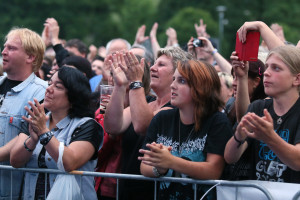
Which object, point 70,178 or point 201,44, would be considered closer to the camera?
point 70,178

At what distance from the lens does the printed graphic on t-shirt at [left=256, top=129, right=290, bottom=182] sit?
3.89 m

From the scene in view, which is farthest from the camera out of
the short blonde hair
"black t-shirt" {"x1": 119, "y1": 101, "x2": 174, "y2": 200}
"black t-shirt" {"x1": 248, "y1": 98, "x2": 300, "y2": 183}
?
the short blonde hair

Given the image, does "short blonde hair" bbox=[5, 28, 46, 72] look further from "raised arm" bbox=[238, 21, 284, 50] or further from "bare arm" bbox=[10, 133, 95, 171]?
"raised arm" bbox=[238, 21, 284, 50]

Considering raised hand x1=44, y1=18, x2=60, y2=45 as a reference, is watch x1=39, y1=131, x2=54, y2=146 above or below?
below

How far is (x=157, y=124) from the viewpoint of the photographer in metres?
4.39

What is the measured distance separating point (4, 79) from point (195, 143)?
2.39 meters

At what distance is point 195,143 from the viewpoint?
13.7ft

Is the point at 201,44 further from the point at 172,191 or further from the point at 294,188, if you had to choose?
the point at 294,188

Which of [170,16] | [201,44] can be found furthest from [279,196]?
[170,16]

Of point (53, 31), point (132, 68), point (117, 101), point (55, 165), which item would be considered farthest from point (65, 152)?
point (53, 31)

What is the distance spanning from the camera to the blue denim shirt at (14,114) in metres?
5.10

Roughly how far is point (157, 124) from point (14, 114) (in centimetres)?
160

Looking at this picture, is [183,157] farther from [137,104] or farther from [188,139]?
[137,104]

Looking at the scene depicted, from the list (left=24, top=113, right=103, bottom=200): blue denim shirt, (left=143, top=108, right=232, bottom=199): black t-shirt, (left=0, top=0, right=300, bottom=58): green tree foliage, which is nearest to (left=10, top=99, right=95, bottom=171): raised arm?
(left=24, top=113, right=103, bottom=200): blue denim shirt
